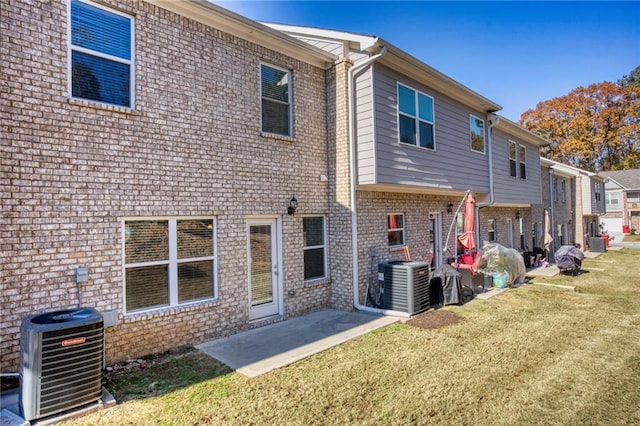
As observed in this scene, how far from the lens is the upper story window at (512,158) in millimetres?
15039

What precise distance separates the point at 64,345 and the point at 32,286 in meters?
1.28

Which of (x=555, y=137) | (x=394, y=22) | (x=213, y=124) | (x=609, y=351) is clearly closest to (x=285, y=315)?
(x=213, y=124)

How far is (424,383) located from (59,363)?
4.33m

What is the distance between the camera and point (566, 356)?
573cm

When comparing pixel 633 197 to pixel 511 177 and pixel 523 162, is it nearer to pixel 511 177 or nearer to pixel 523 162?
pixel 523 162

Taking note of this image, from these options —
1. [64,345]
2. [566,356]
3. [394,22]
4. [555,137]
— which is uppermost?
[555,137]

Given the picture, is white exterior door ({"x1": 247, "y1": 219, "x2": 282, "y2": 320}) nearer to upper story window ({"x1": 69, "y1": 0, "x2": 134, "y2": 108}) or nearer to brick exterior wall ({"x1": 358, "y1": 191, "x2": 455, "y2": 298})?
brick exterior wall ({"x1": 358, "y1": 191, "x2": 455, "y2": 298})

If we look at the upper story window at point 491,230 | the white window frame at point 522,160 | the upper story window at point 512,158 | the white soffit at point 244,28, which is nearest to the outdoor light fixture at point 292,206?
the white soffit at point 244,28

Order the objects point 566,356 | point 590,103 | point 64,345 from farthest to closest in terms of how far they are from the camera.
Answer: point 590,103, point 566,356, point 64,345

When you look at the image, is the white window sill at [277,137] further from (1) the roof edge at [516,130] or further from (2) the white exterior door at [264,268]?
(1) the roof edge at [516,130]

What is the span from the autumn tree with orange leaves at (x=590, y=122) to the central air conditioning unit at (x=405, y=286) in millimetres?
40702

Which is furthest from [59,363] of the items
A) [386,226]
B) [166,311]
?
[386,226]

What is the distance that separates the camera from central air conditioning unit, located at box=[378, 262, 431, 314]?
813 cm

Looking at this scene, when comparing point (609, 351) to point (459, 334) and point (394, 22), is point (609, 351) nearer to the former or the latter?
point (459, 334)
